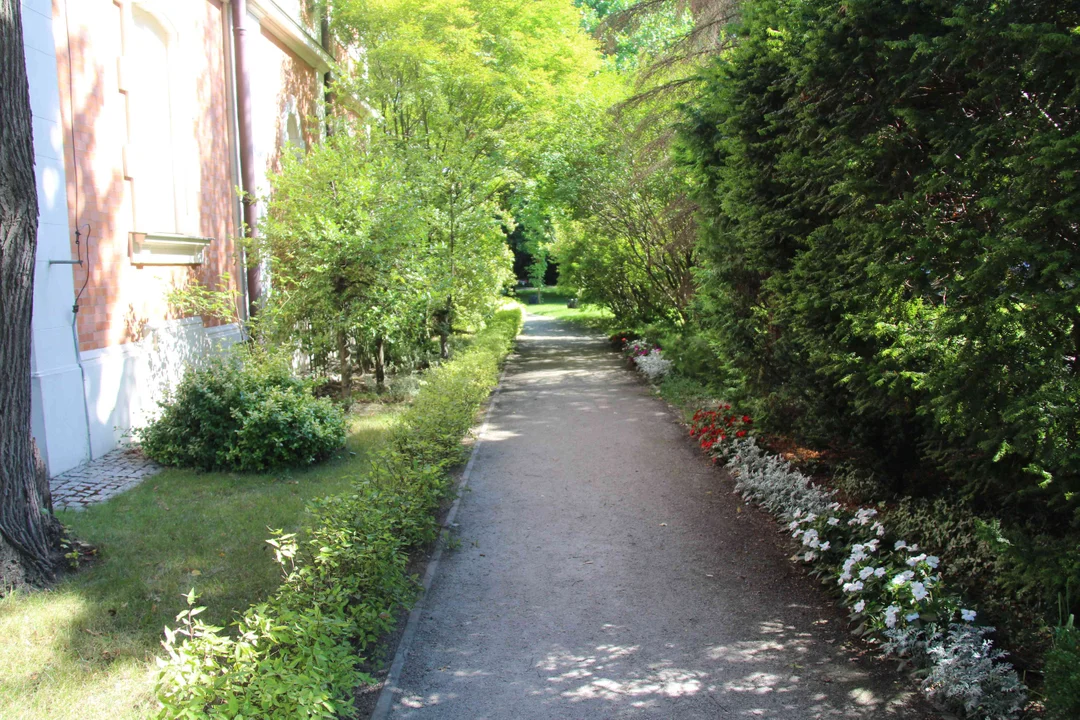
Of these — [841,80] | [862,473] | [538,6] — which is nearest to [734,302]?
[862,473]

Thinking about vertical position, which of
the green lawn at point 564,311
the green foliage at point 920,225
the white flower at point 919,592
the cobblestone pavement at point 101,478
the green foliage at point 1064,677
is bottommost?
the cobblestone pavement at point 101,478

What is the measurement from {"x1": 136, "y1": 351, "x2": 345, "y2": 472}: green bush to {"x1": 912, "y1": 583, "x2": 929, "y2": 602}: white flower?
5.68 m

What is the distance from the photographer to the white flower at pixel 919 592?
13.3 feet

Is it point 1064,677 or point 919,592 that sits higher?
point 1064,677

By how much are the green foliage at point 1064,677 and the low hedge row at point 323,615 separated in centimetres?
270

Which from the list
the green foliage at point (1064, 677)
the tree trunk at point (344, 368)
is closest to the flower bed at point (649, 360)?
the tree trunk at point (344, 368)

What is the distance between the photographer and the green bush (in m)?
→ 7.64

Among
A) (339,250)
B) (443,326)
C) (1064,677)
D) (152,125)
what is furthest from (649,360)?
(1064,677)

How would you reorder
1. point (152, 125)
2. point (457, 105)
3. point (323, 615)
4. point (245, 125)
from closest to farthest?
point (323, 615)
point (152, 125)
point (245, 125)
point (457, 105)

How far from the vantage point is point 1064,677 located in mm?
2951

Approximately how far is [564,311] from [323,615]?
1547 inches

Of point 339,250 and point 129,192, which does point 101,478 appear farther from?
point 339,250

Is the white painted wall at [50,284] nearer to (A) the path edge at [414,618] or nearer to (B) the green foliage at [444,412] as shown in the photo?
(B) the green foliage at [444,412]

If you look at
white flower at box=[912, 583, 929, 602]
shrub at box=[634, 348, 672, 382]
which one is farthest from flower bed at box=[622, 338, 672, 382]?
white flower at box=[912, 583, 929, 602]
